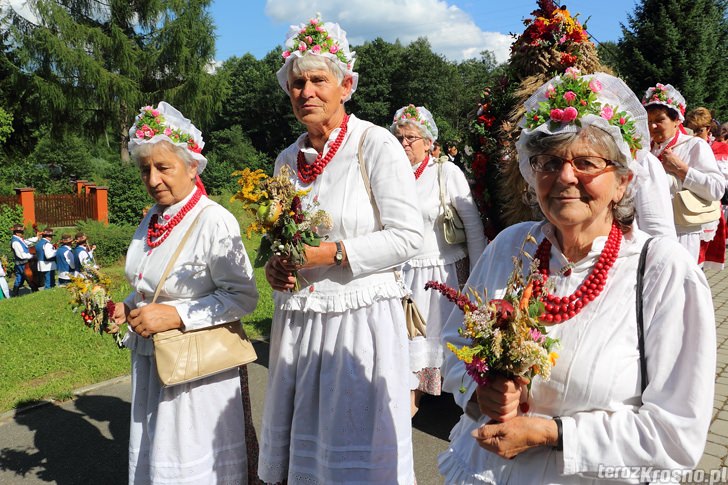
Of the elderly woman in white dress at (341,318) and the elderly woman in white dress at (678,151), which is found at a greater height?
the elderly woman in white dress at (678,151)

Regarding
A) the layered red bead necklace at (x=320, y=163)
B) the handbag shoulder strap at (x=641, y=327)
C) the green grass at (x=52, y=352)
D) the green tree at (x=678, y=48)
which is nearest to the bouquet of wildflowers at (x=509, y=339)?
the handbag shoulder strap at (x=641, y=327)

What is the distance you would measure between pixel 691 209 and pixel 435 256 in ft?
8.05

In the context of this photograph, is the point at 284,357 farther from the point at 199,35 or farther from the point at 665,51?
the point at 199,35

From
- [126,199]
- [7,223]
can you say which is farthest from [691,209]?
[126,199]

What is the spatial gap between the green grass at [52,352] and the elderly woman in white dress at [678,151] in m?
4.74

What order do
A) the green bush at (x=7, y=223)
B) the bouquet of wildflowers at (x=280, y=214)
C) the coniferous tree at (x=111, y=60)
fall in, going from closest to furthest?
the bouquet of wildflowers at (x=280, y=214) < the green bush at (x=7, y=223) < the coniferous tree at (x=111, y=60)

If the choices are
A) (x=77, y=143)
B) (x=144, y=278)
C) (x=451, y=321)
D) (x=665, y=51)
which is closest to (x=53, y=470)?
(x=144, y=278)

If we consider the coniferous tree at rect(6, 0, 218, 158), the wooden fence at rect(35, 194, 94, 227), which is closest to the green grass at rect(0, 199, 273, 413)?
the wooden fence at rect(35, 194, 94, 227)

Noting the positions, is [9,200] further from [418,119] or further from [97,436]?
[418,119]

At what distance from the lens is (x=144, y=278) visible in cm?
320

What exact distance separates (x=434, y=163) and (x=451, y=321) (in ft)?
10.4

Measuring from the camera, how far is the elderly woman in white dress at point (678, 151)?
16.3 feet

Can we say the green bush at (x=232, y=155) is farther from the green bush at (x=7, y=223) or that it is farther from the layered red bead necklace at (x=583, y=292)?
the layered red bead necklace at (x=583, y=292)

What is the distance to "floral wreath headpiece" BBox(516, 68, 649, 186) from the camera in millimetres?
1800
